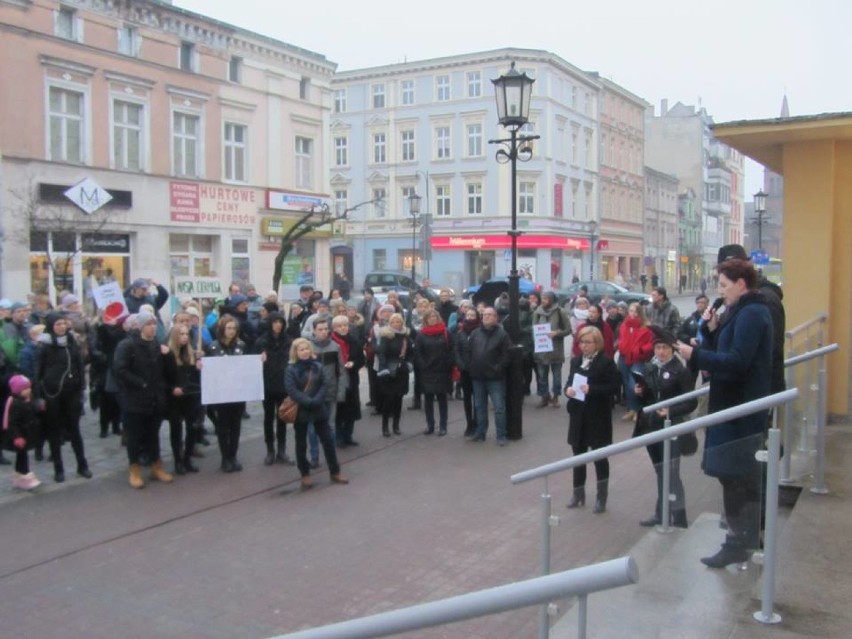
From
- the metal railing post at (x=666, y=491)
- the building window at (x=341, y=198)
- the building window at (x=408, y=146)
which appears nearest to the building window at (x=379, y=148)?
the building window at (x=408, y=146)

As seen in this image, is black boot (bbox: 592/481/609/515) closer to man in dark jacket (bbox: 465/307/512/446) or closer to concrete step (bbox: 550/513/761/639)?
concrete step (bbox: 550/513/761/639)

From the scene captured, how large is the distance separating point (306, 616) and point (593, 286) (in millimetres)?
34074

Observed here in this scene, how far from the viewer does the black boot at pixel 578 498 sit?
5.12 metres

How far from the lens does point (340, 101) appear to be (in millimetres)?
60812

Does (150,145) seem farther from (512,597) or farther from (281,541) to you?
(512,597)

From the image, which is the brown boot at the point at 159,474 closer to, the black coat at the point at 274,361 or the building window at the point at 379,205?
the black coat at the point at 274,361

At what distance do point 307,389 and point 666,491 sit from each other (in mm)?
5009

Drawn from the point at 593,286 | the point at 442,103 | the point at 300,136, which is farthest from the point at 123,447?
the point at 442,103

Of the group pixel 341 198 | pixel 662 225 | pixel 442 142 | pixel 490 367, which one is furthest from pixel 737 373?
pixel 662 225

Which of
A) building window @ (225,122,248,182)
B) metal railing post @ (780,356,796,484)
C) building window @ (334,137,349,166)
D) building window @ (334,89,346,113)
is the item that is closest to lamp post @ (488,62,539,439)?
metal railing post @ (780,356,796,484)

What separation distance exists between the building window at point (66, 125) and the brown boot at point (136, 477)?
18.1m

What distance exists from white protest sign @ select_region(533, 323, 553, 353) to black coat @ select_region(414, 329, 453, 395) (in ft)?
8.37

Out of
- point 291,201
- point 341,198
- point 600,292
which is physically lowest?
point 600,292

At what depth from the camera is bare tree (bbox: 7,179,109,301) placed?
22891mm
